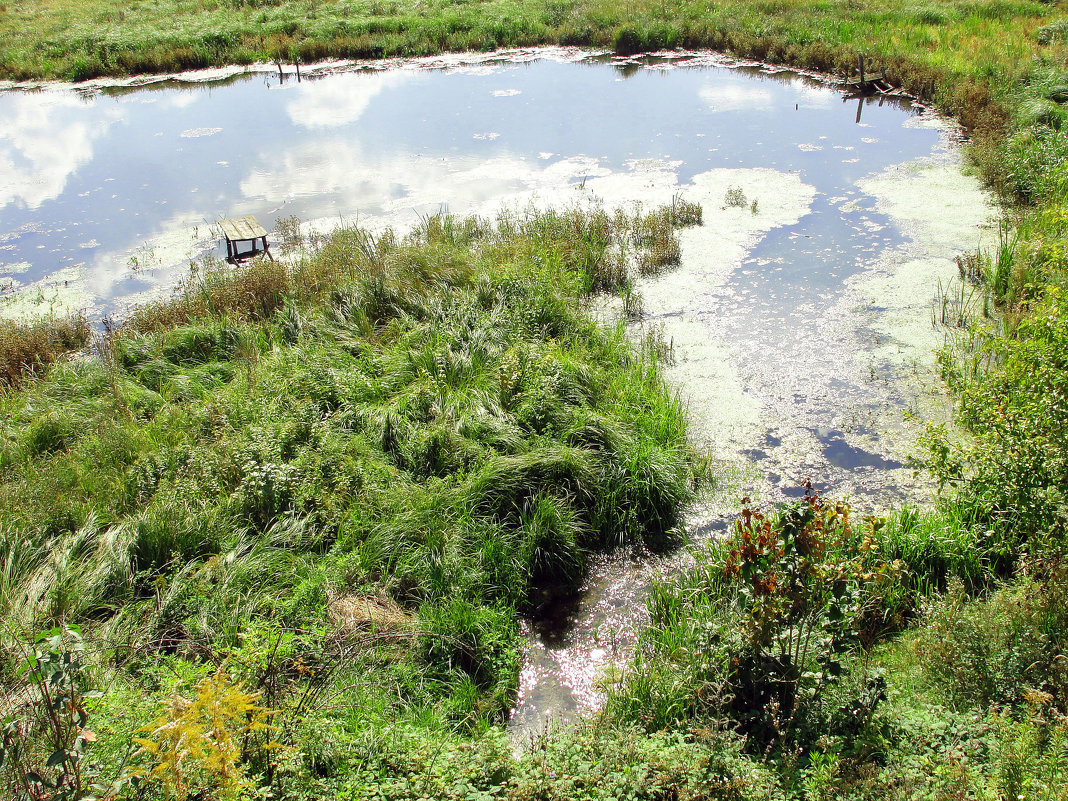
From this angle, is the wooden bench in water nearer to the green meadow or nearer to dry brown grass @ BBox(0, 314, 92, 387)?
the green meadow

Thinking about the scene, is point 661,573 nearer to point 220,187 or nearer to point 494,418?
point 494,418

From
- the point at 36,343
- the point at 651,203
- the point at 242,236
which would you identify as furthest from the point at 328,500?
the point at 651,203

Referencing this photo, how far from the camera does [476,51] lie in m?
21.8

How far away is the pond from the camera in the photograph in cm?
601

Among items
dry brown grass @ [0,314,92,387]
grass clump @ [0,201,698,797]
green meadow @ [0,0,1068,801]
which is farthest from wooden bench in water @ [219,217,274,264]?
dry brown grass @ [0,314,92,387]

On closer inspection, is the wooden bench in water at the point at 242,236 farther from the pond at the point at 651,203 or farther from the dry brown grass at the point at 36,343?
the dry brown grass at the point at 36,343

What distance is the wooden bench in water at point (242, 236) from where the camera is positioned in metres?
9.44

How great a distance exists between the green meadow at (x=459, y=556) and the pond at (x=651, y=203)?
44 centimetres

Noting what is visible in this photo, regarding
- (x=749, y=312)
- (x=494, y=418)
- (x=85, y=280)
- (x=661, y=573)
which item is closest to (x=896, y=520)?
(x=661, y=573)

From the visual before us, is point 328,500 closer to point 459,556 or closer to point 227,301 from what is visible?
point 459,556

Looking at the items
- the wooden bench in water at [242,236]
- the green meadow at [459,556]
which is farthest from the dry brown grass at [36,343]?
the wooden bench in water at [242,236]

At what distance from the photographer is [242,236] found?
9.39m

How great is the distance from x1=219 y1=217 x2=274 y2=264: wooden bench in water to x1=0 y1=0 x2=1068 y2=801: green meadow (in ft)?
1.72

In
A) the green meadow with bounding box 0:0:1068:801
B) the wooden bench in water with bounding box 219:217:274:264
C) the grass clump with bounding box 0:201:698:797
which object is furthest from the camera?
the wooden bench in water with bounding box 219:217:274:264
